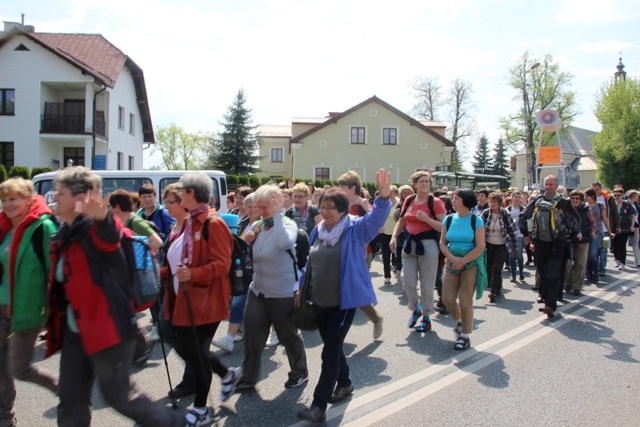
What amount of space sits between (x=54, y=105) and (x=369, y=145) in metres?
24.4

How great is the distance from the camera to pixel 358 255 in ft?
14.0

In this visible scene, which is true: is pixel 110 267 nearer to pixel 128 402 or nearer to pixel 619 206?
pixel 128 402

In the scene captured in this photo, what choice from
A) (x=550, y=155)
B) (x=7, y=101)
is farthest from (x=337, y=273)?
(x=7, y=101)

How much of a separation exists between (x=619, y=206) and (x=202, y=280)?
12.5 meters

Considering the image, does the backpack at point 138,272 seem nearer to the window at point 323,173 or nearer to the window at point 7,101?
the window at point 7,101

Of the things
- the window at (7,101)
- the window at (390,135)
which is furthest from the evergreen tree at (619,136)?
the window at (7,101)

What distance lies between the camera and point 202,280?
3715 mm

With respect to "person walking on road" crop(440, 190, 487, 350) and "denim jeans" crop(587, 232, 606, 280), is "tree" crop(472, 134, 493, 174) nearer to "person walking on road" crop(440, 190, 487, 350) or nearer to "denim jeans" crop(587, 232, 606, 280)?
"denim jeans" crop(587, 232, 606, 280)

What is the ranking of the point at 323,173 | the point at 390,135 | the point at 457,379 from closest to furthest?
the point at 457,379 < the point at 323,173 < the point at 390,135

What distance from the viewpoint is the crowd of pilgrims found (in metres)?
3.00

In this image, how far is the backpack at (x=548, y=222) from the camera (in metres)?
7.70

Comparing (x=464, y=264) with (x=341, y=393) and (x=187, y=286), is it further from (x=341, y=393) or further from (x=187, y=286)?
(x=187, y=286)

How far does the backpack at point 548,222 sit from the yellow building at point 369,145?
3604 cm

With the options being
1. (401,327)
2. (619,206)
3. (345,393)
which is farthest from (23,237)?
(619,206)
